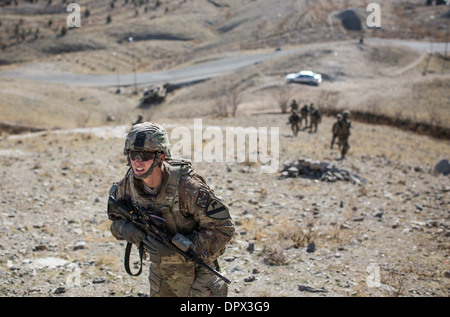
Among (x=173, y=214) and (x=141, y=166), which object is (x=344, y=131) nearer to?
(x=173, y=214)

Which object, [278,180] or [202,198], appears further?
[278,180]

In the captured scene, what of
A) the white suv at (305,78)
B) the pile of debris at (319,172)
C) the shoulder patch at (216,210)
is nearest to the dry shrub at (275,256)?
the shoulder patch at (216,210)

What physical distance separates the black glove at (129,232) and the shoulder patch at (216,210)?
0.53 meters

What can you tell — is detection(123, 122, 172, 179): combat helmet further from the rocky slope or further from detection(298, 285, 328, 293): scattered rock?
detection(298, 285, 328, 293): scattered rock

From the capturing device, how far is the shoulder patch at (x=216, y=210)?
297 cm

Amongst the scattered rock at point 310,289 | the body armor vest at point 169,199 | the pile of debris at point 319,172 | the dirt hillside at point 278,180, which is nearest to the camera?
the body armor vest at point 169,199

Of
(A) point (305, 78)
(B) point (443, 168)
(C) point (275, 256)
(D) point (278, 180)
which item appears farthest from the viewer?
(A) point (305, 78)

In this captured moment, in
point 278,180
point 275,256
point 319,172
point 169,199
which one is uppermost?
point 169,199

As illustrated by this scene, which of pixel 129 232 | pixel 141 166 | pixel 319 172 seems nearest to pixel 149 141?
pixel 141 166

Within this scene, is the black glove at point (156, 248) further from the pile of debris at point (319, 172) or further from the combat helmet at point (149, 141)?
the pile of debris at point (319, 172)

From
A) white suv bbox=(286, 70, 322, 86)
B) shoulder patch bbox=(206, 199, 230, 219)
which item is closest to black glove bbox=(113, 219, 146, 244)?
shoulder patch bbox=(206, 199, 230, 219)

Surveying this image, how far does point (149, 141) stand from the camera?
9.92ft

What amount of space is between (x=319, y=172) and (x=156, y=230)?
862cm
